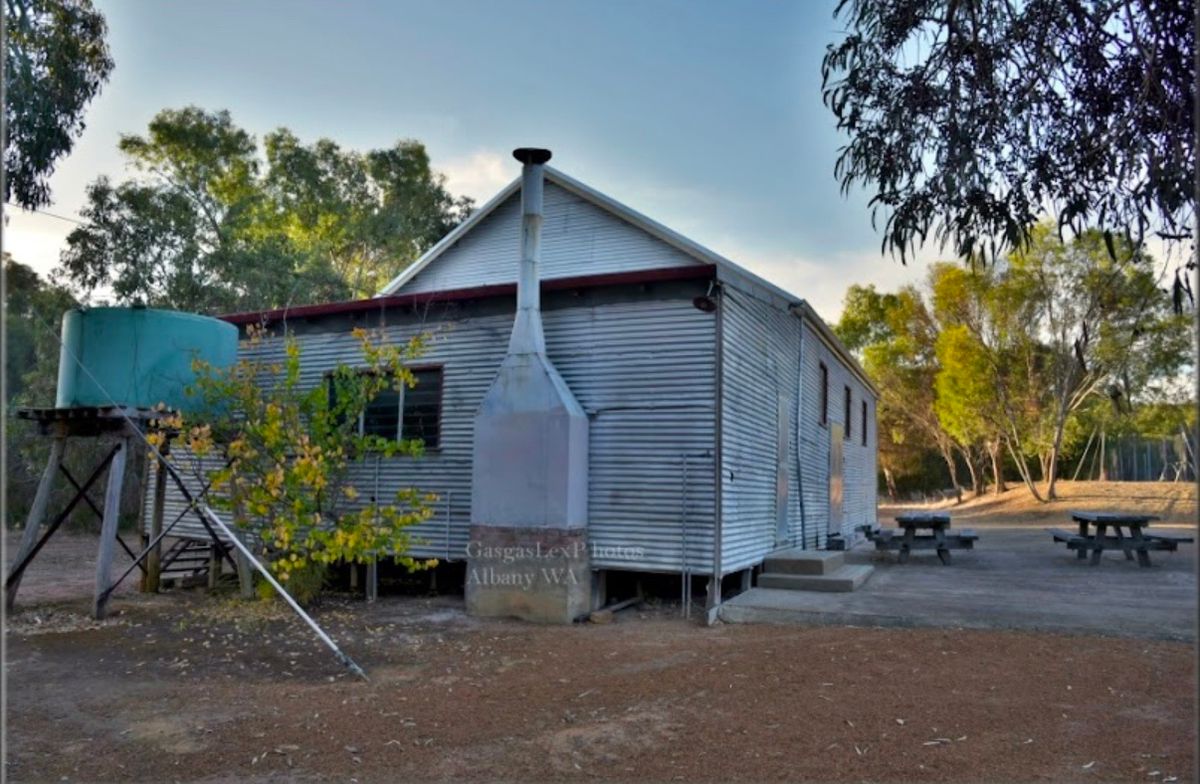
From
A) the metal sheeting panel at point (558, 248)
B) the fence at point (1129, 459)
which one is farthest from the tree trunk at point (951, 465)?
the metal sheeting panel at point (558, 248)

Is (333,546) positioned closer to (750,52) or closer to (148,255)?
(750,52)

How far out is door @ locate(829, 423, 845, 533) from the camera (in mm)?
17031

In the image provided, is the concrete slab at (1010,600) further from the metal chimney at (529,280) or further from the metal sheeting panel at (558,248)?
the metal sheeting panel at (558,248)

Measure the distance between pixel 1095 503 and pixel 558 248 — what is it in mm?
22717

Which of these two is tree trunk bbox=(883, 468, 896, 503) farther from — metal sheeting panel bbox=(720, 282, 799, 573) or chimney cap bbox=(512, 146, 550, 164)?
chimney cap bbox=(512, 146, 550, 164)

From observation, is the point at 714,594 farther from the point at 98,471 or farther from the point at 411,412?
the point at 98,471

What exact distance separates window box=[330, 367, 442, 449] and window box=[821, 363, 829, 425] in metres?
8.01

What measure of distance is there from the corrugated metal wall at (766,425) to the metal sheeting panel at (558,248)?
277 centimetres

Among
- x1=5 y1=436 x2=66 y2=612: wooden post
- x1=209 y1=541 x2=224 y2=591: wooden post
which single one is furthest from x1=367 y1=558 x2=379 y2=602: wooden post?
x1=5 y1=436 x2=66 y2=612: wooden post

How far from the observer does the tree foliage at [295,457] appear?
10094mm

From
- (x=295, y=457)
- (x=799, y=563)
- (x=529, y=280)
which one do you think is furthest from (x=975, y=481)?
(x=295, y=457)

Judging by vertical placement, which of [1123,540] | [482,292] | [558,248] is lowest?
[1123,540]

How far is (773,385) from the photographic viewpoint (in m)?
12.9

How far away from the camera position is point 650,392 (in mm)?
Result: 10617
